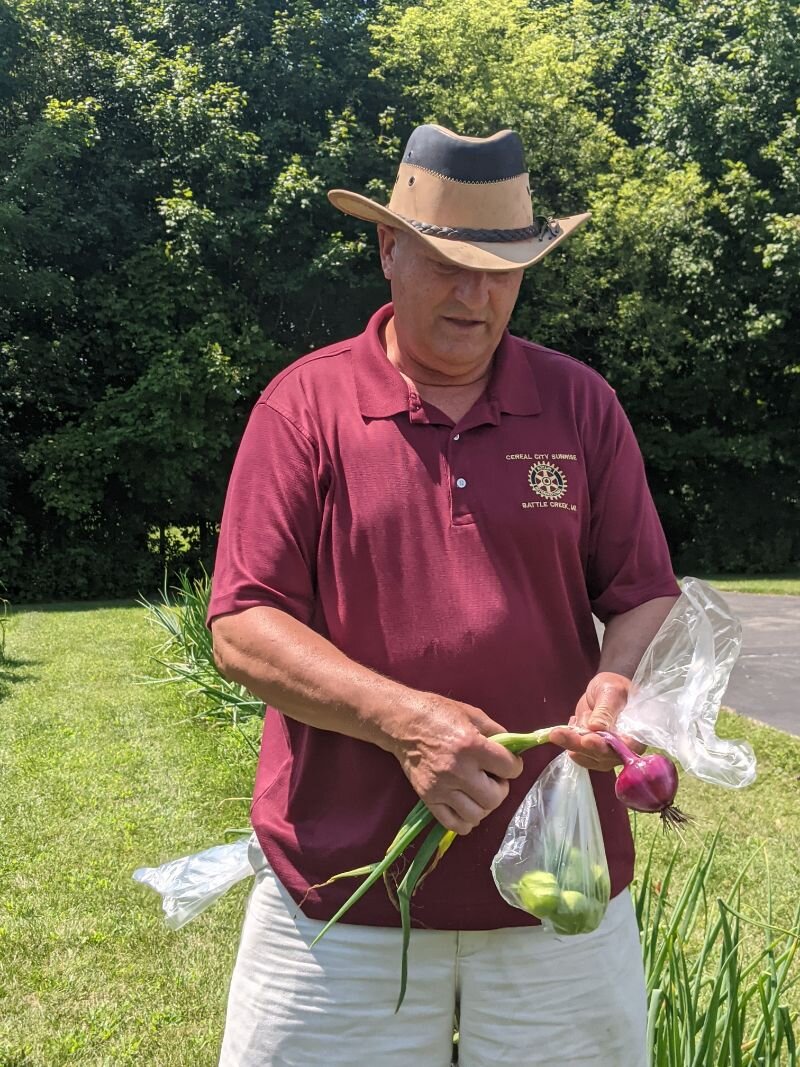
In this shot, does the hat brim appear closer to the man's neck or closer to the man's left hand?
the man's neck

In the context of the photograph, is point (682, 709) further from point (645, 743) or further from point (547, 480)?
point (547, 480)

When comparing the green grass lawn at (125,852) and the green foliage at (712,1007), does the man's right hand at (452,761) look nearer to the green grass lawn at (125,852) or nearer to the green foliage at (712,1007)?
the green foliage at (712,1007)

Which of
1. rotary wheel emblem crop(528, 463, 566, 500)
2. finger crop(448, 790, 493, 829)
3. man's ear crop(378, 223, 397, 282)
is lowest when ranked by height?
finger crop(448, 790, 493, 829)

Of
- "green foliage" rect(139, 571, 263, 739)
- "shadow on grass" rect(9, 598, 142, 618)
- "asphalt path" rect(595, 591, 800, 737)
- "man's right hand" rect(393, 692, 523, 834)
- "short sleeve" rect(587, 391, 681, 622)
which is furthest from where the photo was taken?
"shadow on grass" rect(9, 598, 142, 618)

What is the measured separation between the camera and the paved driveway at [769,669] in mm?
7816

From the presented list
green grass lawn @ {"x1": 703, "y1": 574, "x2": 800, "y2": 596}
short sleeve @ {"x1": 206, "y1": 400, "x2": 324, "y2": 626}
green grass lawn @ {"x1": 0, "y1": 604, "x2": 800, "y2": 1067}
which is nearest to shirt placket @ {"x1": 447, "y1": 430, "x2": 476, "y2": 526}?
short sleeve @ {"x1": 206, "y1": 400, "x2": 324, "y2": 626}

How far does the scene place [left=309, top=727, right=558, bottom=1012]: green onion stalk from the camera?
1701 millimetres

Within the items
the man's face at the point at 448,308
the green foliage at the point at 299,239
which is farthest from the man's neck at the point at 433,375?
the green foliage at the point at 299,239

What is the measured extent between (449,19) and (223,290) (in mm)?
7211

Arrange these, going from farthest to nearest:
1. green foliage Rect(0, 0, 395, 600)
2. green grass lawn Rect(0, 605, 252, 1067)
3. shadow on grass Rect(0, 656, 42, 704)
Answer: green foliage Rect(0, 0, 395, 600)
shadow on grass Rect(0, 656, 42, 704)
green grass lawn Rect(0, 605, 252, 1067)

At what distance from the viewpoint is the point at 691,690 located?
6.08ft

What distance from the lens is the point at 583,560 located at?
2064 mm

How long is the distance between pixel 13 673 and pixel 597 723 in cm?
860

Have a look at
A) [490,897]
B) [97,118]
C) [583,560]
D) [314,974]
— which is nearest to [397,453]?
[583,560]
